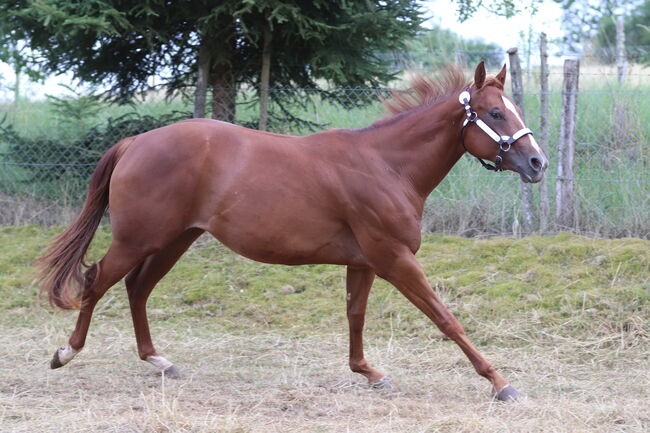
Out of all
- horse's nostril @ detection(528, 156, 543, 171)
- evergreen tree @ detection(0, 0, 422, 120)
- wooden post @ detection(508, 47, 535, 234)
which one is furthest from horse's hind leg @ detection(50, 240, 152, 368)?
wooden post @ detection(508, 47, 535, 234)

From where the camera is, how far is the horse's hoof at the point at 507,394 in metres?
4.42

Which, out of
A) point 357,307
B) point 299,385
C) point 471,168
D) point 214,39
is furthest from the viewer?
point 471,168

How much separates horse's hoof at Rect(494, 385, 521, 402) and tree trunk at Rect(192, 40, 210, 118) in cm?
511

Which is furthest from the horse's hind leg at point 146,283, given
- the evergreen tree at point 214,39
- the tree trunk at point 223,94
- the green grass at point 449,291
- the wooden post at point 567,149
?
the wooden post at point 567,149

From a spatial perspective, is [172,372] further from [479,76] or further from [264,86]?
[264,86]

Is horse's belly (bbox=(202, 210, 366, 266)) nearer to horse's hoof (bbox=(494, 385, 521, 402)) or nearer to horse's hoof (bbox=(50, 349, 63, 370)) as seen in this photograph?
horse's hoof (bbox=(494, 385, 521, 402))

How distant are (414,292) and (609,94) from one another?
4.84 m

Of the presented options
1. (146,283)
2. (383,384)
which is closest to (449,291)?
(383,384)

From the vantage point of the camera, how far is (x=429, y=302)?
4.59 metres

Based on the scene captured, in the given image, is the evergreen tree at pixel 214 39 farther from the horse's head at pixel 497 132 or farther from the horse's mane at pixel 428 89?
→ the horse's head at pixel 497 132

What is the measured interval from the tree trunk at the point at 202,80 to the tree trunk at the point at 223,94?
19 cm

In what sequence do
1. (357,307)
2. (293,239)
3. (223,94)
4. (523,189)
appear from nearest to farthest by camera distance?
(293,239)
(357,307)
(523,189)
(223,94)

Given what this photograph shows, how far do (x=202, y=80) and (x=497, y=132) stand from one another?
4.66m

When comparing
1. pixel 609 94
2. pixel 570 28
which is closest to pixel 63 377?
pixel 609 94
